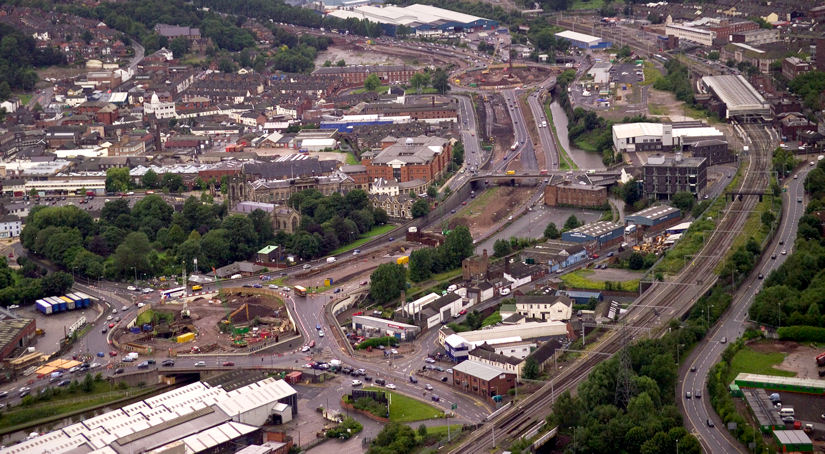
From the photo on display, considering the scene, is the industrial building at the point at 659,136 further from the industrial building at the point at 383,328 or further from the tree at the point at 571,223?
the industrial building at the point at 383,328

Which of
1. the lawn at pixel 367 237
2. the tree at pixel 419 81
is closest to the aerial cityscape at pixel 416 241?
the lawn at pixel 367 237

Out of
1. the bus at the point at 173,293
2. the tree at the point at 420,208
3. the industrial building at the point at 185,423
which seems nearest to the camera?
the industrial building at the point at 185,423

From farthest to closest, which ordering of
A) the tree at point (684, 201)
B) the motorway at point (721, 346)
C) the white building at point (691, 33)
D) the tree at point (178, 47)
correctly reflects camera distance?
the tree at point (178, 47) → the white building at point (691, 33) → the tree at point (684, 201) → the motorway at point (721, 346)

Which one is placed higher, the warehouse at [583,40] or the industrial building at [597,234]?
the warehouse at [583,40]

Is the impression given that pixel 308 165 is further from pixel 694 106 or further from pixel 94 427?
pixel 94 427

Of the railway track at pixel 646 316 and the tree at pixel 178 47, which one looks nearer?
the railway track at pixel 646 316

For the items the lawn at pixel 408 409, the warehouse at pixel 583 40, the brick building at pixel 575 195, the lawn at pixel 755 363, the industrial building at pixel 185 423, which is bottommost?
the brick building at pixel 575 195
